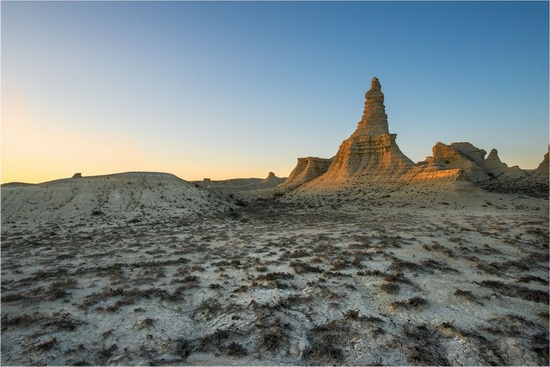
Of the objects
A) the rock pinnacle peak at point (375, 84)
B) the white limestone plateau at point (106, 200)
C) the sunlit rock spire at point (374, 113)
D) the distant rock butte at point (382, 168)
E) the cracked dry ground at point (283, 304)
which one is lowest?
the cracked dry ground at point (283, 304)

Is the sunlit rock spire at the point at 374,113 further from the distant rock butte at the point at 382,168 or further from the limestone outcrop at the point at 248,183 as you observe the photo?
the limestone outcrop at the point at 248,183

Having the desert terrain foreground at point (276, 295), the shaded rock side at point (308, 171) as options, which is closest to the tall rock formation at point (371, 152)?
the shaded rock side at point (308, 171)

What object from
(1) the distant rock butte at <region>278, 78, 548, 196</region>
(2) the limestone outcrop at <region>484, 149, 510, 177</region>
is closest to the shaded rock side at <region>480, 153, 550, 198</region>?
(1) the distant rock butte at <region>278, 78, 548, 196</region>

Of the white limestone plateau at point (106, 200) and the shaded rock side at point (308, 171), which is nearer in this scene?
the white limestone plateau at point (106, 200)

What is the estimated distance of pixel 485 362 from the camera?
574cm

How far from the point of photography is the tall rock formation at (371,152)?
50.8 meters

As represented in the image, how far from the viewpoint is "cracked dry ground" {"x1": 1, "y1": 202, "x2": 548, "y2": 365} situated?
601 centimetres

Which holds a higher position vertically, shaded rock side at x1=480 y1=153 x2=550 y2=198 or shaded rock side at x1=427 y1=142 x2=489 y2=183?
shaded rock side at x1=427 y1=142 x2=489 y2=183

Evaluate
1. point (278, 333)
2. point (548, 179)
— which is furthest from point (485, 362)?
point (548, 179)

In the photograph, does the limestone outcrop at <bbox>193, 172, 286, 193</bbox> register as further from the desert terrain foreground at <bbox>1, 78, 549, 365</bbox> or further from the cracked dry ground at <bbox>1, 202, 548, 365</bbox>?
the cracked dry ground at <bbox>1, 202, 548, 365</bbox>

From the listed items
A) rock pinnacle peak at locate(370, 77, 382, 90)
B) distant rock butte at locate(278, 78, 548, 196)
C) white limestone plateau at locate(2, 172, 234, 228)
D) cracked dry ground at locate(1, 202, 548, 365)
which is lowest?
cracked dry ground at locate(1, 202, 548, 365)

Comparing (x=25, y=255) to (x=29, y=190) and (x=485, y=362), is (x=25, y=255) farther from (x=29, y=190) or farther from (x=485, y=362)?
(x=29, y=190)

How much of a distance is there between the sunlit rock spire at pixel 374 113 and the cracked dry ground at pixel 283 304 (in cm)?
4454

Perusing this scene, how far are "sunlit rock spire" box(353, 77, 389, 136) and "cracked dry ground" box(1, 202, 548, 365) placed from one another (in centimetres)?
4454
